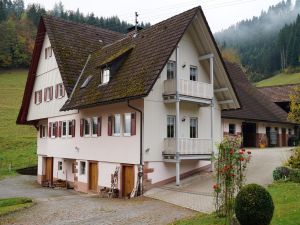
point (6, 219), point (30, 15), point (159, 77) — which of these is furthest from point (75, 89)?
point (30, 15)

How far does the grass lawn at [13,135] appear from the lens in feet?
150

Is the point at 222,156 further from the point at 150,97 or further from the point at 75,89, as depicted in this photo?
the point at 75,89

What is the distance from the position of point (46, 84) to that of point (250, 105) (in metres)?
19.6

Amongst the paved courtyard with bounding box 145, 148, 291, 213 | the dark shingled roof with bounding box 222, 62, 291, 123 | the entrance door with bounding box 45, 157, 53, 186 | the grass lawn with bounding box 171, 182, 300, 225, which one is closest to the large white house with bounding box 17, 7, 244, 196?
the paved courtyard with bounding box 145, 148, 291, 213

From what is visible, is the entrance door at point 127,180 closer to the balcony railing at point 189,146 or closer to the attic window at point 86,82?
the balcony railing at point 189,146

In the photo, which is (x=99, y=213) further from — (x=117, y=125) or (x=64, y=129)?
(x=64, y=129)

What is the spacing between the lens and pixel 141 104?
22625mm

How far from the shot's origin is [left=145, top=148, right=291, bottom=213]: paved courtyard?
711 inches

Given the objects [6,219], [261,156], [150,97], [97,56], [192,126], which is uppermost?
[97,56]

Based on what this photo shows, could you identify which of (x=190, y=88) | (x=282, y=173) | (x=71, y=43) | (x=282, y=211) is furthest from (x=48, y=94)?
(x=282, y=211)

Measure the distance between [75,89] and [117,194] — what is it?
364 inches

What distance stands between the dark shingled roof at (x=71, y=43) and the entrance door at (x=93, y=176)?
586 cm

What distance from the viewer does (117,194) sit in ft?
79.9

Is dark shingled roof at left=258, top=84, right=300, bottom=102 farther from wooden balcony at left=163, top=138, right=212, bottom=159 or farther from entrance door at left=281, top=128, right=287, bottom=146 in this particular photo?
wooden balcony at left=163, top=138, right=212, bottom=159
